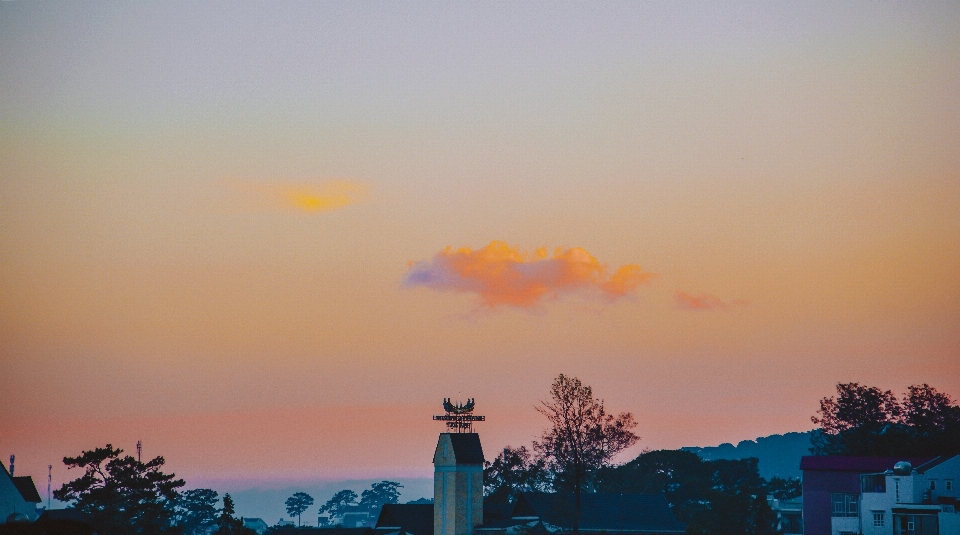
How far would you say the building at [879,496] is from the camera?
282 ft

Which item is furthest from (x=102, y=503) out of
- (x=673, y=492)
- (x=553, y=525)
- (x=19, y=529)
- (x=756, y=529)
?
(x=673, y=492)

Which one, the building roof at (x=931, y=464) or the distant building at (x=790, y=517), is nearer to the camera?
the building roof at (x=931, y=464)

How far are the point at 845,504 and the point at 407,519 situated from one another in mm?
39197

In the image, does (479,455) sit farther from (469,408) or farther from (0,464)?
(0,464)

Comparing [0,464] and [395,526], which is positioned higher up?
[0,464]

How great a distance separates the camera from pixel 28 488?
113 metres

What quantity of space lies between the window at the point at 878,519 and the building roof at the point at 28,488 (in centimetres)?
7292

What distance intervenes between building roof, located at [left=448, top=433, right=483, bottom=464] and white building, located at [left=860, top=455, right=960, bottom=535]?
111 feet

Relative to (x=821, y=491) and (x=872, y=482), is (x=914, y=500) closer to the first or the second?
(x=872, y=482)

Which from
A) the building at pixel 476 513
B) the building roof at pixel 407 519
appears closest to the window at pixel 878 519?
the building at pixel 476 513

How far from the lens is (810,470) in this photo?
9612cm

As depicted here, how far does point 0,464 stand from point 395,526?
3816 cm

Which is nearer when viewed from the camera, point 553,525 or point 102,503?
point 102,503

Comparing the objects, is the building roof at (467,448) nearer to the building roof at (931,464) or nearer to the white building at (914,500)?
the white building at (914,500)
